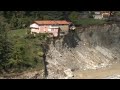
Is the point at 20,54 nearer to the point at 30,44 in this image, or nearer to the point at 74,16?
the point at 30,44

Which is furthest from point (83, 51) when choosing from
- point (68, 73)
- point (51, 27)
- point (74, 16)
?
point (74, 16)

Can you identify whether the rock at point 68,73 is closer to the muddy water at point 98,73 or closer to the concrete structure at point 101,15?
the muddy water at point 98,73

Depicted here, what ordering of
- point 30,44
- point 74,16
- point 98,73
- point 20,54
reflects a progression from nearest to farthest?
point 20,54 → point 30,44 → point 98,73 → point 74,16

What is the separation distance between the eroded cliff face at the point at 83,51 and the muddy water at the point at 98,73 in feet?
1.20

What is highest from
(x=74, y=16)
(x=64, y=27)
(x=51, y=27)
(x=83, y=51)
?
(x=74, y=16)

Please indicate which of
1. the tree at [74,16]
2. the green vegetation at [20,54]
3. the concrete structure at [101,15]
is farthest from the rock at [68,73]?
the concrete structure at [101,15]

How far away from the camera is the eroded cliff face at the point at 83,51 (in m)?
19.4

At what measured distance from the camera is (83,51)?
22.5 metres

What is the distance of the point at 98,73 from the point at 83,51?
308 centimetres

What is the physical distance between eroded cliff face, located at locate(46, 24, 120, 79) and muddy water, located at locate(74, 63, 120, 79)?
365 millimetres

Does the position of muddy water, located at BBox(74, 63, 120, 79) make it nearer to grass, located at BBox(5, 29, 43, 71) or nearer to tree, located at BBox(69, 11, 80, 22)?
grass, located at BBox(5, 29, 43, 71)

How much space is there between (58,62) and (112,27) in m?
8.07
